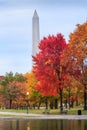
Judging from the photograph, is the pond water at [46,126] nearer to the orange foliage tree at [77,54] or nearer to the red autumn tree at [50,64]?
the orange foliage tree at [77,54]

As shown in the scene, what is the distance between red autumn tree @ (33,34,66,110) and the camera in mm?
66625

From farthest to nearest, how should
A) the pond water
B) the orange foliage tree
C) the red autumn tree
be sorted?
1. the red autumn tree
2. the orange foliage tree
3. the pond water

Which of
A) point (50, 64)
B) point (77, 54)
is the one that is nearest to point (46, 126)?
point (77, 54)

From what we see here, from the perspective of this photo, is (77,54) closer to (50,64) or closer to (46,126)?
(50,64)

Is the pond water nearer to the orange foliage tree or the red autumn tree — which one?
the orange foliage tree

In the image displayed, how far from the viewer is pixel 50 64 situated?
67188 mm

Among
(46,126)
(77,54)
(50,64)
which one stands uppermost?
(77,54)

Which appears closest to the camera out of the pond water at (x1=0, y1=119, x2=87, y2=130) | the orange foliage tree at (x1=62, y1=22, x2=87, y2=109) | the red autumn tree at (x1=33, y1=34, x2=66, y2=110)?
the pond water at (x1=0, y1=119, x2=87, y2=130)

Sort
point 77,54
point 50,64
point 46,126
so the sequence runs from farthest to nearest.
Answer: point 50,64 < point 77,54 < point 46,126

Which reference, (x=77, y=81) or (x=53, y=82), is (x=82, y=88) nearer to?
(x=77, y=81)

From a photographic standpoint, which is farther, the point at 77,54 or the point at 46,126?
the point at 77,54

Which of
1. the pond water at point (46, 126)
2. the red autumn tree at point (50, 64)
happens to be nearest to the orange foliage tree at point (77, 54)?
the red autumn tree at point (50, 64)

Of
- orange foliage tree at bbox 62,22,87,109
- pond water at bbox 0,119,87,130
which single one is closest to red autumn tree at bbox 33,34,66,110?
orange foliage tree at bbox 62,22,87,109

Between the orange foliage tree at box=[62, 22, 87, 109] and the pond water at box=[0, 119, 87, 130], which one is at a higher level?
the orange foliage tree at box=[62, 22, 87, 109]
